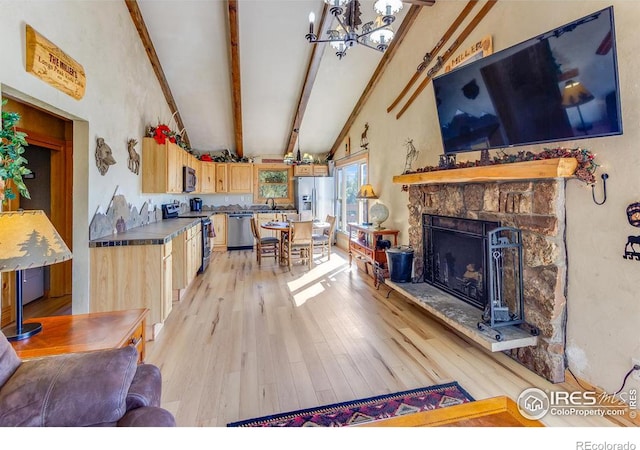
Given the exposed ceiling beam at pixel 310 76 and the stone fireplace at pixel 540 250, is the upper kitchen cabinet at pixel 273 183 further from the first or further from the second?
the stone fireplace at pixel 540 250

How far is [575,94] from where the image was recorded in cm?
195

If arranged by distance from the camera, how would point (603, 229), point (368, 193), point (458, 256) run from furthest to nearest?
point (368, 193) → point (458, 256) → point (603, 229)

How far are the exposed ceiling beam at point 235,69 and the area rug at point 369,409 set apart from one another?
4395mm

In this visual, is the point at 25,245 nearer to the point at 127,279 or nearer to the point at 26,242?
the point at 26,242

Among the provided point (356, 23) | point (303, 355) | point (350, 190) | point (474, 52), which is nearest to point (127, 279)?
point (303, 355)

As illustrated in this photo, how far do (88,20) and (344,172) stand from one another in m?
5.67

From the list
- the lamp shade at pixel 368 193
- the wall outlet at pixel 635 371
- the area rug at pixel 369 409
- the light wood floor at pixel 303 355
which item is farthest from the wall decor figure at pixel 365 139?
the wall outlet at pixel 635 371

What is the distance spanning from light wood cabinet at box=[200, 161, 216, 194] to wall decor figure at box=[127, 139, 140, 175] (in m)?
3.26

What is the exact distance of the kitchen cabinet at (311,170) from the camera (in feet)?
27.0

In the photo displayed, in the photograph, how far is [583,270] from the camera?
7.00 feet

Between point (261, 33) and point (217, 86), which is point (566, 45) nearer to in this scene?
point (261, 33)

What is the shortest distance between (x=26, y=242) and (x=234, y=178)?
6.68m
